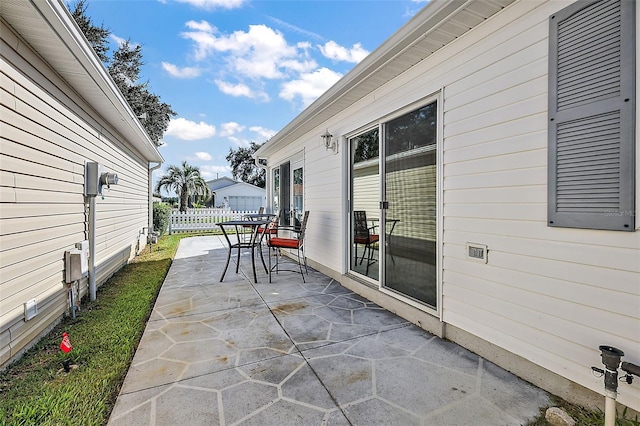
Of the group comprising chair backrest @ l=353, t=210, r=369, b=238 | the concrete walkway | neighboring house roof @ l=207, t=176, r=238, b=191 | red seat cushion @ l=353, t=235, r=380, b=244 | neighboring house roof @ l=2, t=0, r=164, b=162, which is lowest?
the concrete walkway

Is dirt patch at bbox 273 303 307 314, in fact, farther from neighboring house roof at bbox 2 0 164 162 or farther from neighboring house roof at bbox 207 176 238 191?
neighboring house roof at bbox 207 176 238 191

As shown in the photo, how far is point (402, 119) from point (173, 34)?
9081 millimetres

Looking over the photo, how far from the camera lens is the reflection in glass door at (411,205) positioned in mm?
2766

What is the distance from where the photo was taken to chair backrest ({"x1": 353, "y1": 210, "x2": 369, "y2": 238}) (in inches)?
154

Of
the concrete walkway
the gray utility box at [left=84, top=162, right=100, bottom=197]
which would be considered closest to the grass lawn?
the concrete walkway

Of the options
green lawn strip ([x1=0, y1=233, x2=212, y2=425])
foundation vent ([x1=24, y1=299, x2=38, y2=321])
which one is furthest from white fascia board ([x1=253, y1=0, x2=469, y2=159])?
foundation vent ([x1=24, y1=299, x2=38, y2=321])

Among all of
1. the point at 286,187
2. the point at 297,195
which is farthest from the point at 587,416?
the point at 286,187

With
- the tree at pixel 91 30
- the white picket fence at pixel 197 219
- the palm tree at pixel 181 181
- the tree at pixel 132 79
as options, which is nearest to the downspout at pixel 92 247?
the white picket fence at pixel 197 219

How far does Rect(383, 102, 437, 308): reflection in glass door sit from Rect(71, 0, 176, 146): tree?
11.7 meters

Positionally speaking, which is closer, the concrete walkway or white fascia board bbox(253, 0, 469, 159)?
the concrete walkway

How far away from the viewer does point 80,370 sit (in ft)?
6.77

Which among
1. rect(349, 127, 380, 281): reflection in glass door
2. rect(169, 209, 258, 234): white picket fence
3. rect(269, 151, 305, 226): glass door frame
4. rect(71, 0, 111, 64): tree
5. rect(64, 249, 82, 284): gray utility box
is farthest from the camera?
rect(169, 209, 258, 234): white picket fence

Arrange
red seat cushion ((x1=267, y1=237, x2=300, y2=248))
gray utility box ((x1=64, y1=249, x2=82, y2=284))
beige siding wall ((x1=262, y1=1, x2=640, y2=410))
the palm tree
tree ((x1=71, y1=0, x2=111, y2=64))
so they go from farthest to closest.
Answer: the palm tree → tree ((x1=71, y1=0, x2=111, y2=64)) → red seat cushion ((x1=267, y1=237, x2=300, y2=248)) → gray utility box ((x1=64, y1=249, x2=82, y2=284)) → beige siding wall ((x1=262, y1=1, x2=640, y2=410))

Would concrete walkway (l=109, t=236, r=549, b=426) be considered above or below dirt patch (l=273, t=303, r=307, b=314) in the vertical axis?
below
